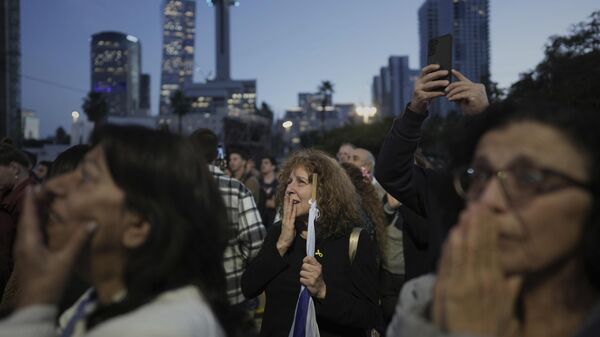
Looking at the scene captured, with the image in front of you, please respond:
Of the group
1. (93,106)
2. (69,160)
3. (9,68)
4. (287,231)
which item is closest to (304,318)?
(287,231)

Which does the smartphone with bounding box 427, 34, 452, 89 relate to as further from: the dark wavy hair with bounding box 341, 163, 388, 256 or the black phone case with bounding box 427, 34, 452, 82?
the dark wavy hair with bounding box 341, 163, 388, 256

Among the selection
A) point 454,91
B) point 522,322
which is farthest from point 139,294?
point 454,91

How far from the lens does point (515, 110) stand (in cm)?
167

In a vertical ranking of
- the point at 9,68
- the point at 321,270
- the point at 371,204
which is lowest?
the point at 321,270

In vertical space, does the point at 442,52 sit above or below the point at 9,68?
below

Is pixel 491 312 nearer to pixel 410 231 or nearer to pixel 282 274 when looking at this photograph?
pixel 282 274

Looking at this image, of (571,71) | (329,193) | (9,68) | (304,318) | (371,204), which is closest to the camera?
(304,318)

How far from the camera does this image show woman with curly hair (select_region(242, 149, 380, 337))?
351 cm

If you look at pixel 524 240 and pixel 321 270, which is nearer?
pixel 524 240

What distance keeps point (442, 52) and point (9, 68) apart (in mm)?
68144

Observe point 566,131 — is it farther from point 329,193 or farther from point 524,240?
point 329,193

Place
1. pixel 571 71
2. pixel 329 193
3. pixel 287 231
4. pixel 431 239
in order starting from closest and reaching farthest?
pixel 431 239, pixel 287 231, pixel 329 193, pixel 571 71

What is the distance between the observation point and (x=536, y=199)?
4.60 ft

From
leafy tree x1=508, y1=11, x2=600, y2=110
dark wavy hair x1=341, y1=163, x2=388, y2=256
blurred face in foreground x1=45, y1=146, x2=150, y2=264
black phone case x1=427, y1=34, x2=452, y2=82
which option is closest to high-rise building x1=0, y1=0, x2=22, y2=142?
leafy tree x1=508, y1=11, x2=600, y2=110
